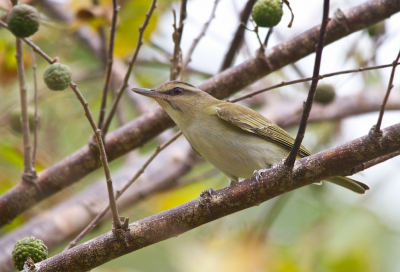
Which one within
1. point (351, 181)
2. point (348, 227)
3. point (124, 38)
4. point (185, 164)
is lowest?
→ point (348, 227)

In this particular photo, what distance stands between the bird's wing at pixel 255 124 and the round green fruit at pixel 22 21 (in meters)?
1.76

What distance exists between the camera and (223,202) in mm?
2527

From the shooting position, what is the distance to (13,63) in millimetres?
4828

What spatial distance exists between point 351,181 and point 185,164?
2.32 m

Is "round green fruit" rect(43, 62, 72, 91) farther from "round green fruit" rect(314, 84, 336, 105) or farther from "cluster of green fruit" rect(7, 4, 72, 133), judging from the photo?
"round green fruit" rect(314, 84, 336, 105)

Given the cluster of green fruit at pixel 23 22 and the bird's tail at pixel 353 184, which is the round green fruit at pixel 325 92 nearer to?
the bird's tail at pixel 353 184

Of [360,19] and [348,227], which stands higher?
[360,19]

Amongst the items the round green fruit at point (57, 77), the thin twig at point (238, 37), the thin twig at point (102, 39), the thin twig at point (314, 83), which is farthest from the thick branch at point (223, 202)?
Answer: the thin twig at point (102, 39)

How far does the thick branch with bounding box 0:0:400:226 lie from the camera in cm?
355

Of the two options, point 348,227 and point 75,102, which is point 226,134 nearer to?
point 348,227

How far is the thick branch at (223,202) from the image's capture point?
92.6 inches

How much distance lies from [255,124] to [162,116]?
0.87 m

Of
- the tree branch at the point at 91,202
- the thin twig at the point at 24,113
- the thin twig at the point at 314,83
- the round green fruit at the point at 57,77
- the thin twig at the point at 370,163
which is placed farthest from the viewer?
the tree branch at the point at 91,202

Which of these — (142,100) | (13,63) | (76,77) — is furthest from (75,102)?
(13,63)
